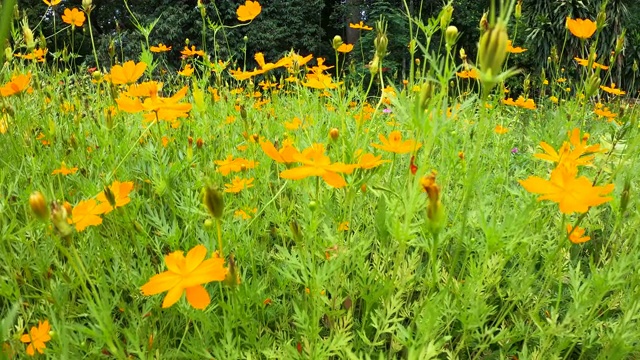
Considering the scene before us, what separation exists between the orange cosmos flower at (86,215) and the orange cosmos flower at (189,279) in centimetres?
20

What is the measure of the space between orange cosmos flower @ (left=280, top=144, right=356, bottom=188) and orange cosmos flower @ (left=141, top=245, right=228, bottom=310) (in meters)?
0.15

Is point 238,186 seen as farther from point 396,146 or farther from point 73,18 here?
point 73,18

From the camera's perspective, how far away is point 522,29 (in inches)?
313

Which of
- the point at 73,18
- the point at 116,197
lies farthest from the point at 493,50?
the point at 73,18

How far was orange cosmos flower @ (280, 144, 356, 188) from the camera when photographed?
65 centimetres

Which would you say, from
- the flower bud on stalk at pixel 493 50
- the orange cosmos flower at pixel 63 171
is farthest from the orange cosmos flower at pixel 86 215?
the flower bud on stalk at pixel 493 50

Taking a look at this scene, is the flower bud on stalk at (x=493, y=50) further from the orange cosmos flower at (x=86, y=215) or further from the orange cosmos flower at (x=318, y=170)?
the orange cosmos flower at (x=86, y=215)

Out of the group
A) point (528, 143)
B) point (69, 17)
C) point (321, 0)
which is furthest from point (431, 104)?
point (321, 0)

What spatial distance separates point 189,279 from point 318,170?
0.75 ft

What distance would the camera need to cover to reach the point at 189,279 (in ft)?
1.88

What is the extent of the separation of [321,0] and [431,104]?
10243 millimetres

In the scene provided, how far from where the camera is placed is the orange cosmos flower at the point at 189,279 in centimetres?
55

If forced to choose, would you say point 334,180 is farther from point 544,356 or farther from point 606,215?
point 606,215

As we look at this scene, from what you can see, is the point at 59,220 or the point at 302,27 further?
the point at 302,27
